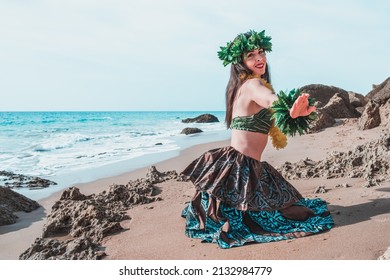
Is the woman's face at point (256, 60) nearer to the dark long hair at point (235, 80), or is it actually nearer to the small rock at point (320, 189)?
the dark long hair at point (235, 80)

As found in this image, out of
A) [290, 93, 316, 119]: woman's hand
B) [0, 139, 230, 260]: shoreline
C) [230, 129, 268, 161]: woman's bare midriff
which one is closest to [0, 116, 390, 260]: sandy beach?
[0, 139, 230, 260]: shoreline

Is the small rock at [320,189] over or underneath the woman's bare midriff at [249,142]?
underneath

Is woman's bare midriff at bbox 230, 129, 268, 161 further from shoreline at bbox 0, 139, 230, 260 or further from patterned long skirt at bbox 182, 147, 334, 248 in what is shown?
shoreline at bbox 0, 139, 230, 260

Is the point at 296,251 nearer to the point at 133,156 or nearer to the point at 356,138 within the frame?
the point at 356,138

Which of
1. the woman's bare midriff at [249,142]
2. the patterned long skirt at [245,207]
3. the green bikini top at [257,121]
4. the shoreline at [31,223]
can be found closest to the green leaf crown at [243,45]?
the green bikini top at [257,121]

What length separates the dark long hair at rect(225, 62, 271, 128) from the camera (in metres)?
4.08

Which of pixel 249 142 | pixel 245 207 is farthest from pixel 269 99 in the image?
pixel 245 207

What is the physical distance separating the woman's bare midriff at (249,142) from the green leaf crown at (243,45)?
27.4 inches

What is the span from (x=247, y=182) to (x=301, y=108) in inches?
35.6

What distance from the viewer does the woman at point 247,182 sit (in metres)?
3.64

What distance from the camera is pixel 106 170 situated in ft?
28.2

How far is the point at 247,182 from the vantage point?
3779mm

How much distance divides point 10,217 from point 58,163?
5.26 m

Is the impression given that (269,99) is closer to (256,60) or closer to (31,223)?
(256,60)
